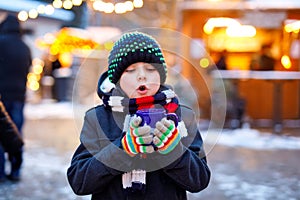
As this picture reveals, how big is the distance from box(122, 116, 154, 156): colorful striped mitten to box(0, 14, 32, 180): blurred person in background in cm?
490

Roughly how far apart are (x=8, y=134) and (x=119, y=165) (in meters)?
3.96

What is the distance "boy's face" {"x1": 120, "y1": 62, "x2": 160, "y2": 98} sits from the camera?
1.65 meters

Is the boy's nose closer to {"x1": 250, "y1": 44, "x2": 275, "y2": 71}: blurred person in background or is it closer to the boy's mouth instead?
the boy's mouth

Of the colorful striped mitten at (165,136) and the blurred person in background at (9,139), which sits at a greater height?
the colorful striped mitten at (165,136)

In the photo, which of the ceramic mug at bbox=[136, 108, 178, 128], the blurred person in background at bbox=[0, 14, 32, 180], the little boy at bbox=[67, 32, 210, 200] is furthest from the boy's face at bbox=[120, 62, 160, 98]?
the blurred person in background at bbox=[0, 14, 32, 180]

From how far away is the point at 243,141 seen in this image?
28.8ft

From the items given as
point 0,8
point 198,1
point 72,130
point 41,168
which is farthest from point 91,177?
point 0,8

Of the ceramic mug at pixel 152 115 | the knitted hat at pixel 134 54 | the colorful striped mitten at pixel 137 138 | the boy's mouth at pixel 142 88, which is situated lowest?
the colorful striped mitten at pixel 137 138

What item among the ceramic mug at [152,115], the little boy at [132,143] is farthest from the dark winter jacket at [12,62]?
the ceramic mug at [152,115]

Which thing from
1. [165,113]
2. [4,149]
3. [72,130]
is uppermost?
[165,113]

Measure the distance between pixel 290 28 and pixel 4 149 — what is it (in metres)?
7.21

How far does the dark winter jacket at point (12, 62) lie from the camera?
6207 millimetres

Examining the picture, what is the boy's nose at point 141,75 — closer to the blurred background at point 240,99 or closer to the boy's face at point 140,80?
the boy's face at point 140,80

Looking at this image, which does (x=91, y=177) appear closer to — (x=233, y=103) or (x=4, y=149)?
(x=4, y=149)
